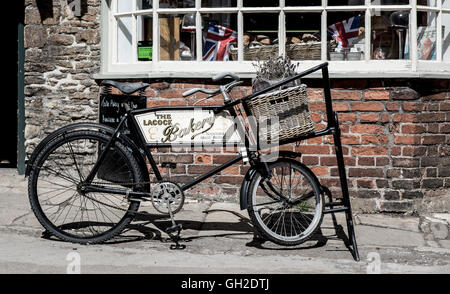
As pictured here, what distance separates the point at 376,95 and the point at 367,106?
13 centimetres

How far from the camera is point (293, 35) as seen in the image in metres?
6.00

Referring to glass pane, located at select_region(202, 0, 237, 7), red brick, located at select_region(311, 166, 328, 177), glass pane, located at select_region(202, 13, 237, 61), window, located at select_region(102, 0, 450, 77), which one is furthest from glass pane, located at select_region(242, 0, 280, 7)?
red brick, located at select_region(311, 166, 328, 177)

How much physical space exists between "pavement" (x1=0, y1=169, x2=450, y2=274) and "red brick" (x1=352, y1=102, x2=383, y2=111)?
3.37 feet

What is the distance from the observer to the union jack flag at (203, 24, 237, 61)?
20.1 ft

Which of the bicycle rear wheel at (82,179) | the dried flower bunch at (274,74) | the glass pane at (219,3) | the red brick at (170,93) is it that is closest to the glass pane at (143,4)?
the glass pane at (219,3)

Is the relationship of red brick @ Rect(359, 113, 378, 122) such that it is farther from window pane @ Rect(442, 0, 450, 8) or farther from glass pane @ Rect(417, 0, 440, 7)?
window pane @ Rect(442, 0, 450, 8)

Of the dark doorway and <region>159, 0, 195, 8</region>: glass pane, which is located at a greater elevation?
<region>159, 0, 195, 8</region>: glass pane

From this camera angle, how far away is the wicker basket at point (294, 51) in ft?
19.6

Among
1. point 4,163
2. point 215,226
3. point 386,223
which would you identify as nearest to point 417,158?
point 386,223

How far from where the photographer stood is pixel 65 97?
679 centimetres

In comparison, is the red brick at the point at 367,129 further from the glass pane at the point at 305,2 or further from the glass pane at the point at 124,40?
the glass pane at the point at 124,40

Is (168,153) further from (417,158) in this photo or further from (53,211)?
(417,158)

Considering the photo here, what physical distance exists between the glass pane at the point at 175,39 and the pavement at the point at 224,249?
5.42 ft

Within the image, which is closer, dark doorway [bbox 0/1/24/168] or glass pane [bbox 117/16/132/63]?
glass pane [bbox 117/16/132/63]
